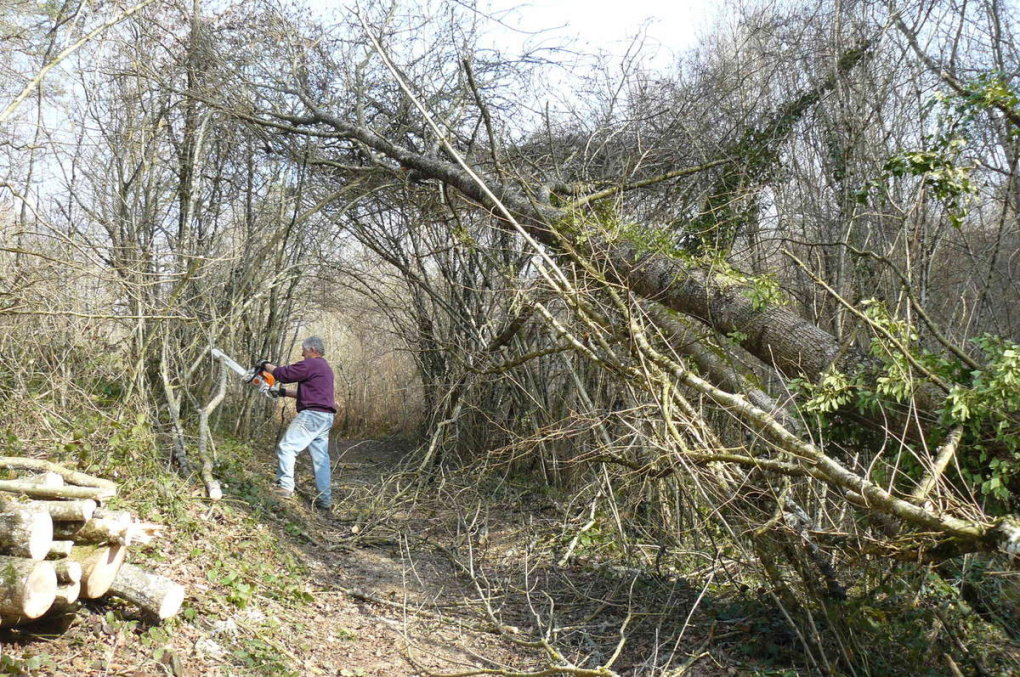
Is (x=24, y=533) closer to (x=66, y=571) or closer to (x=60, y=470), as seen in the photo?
(x=66, y=571)

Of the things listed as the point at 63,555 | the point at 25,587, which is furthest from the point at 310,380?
the point at 25,587

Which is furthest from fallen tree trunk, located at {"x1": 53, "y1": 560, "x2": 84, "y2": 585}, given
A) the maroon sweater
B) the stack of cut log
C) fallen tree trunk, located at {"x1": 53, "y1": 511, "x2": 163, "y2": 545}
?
the maroon sweater

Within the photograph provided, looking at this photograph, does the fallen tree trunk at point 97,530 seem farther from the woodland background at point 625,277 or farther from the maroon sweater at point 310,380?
the maroon sweater at point 310,380

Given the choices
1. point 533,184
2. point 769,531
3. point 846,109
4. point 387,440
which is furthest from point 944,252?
point 387,440

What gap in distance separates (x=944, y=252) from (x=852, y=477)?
5.31 metres

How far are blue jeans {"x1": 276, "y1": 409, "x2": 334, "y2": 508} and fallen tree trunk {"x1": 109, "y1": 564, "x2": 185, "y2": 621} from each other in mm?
2981

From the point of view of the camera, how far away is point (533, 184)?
25.5ft

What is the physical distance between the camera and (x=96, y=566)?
3842mm

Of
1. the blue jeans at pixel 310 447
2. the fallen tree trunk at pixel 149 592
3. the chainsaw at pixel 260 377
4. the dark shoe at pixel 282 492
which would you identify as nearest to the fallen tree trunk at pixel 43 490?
the fallen tree trunk at pixel 149 592

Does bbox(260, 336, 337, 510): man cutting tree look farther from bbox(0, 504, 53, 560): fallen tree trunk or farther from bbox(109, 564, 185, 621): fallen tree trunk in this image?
bbox(0, 504, 53, 560): fallen tree trunk

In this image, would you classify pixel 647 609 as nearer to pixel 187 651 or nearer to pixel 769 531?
pixel 769 531

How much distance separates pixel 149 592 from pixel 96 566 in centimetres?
30

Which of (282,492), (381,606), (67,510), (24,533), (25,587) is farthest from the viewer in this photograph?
(282,492)

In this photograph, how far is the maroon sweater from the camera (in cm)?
733
